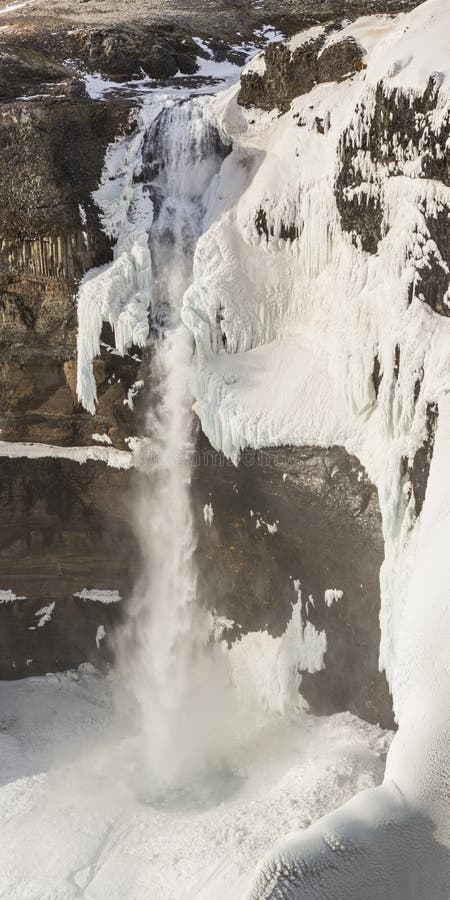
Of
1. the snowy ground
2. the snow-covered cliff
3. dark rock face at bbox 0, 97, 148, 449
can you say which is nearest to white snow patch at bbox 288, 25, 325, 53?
the snow-covered cliff

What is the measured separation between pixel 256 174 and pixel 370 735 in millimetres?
8085

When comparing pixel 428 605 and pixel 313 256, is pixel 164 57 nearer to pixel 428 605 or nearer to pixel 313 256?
pixel 313 256

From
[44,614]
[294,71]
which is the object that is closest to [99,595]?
[44,614]

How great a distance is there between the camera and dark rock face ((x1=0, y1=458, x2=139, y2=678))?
1501cm

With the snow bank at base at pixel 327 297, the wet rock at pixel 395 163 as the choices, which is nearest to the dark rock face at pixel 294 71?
the snow bank at base at pixel 327 297

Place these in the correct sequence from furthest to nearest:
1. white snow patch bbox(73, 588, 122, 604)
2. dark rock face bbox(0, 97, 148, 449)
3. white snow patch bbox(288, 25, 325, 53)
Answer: white snow patch bbox(73, 588, 122, 604), dark rock face bbox(0, 97, 148, 449), white snow patch bbox(288, 25, 325, 53)

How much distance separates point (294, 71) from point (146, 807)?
10.3 metres

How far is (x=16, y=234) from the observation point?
14.0 m

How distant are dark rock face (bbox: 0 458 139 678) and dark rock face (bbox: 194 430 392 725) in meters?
1.72

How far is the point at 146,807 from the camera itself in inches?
468

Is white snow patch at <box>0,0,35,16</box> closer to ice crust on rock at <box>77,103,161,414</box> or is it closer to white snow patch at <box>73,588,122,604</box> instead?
ice crust on rock at <box>77,103,161,414</box>

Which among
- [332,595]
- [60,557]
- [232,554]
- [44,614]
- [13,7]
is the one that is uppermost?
[13,7]

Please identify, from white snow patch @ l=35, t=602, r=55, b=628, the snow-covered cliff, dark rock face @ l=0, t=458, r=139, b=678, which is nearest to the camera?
the snow-covered cliff

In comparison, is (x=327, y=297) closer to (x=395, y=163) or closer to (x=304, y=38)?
(x=395, y=163)
